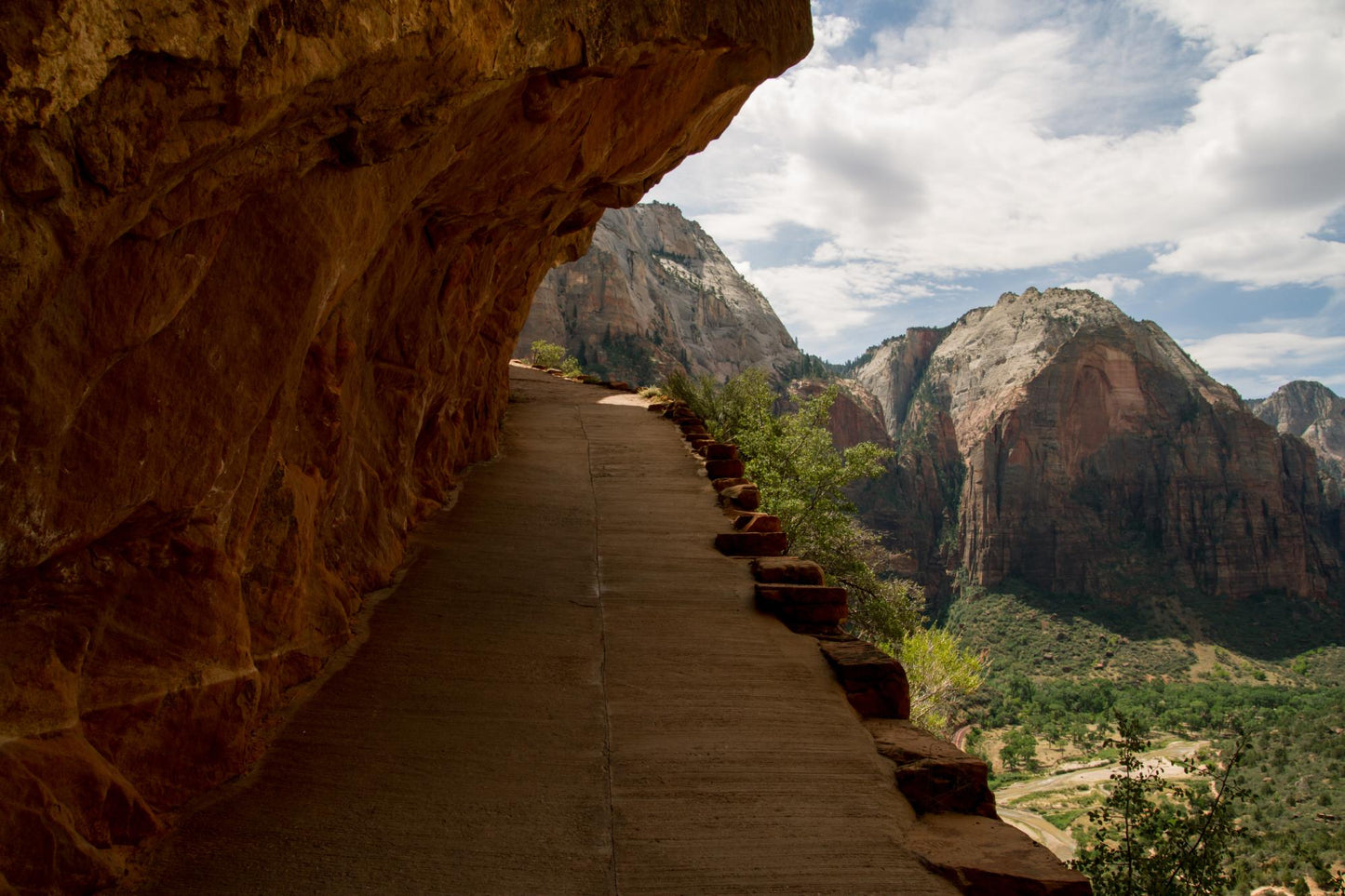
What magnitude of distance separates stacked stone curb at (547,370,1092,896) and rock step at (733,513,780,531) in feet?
0.04

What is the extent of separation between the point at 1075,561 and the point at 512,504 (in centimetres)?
8886

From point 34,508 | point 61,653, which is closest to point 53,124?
→ point 34,508

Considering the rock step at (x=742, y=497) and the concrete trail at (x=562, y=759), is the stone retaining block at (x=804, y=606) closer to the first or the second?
the concrete trail at (x=562, y=759)

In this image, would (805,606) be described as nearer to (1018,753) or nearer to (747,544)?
(747,544)

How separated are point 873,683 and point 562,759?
212 centimetres

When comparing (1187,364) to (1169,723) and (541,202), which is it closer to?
(1169,723)

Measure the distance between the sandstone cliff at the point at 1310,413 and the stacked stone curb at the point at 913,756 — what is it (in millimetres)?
173457

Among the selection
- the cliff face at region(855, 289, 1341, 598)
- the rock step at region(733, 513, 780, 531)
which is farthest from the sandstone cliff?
the rock step at region(733, 513, 780, 531)

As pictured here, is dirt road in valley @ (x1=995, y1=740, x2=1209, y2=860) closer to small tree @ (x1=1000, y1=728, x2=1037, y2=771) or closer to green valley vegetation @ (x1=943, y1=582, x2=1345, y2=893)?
green valley vegetation @ (x1=943, y1=582, x2=1345, y2=893)

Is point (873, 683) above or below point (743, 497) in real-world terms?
below

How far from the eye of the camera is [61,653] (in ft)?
9.64

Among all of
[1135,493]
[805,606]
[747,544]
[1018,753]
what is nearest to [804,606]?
[805,606]

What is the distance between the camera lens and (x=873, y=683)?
17.5 ft

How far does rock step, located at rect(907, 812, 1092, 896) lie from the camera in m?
3.57
